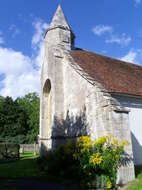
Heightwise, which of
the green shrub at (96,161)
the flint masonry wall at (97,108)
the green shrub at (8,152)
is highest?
the flint masonry wall at (97,108)

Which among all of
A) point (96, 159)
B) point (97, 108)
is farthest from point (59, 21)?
point (96, 159)

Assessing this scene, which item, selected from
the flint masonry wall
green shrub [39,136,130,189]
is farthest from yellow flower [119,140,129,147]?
the flint masonry wall

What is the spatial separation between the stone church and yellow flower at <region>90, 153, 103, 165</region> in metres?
1.27

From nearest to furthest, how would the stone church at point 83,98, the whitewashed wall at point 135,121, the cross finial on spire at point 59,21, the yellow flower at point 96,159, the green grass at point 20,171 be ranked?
the yellow flower at point 96,159
the stone church at point 83,98
the green grass at point 20,171
the whitewashed wall at point 135,121
the cross finial on spire at point 59,21

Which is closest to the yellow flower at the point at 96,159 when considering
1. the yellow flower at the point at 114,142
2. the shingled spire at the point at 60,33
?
the yellow flower at the point at 114,142

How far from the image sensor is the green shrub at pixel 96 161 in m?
6.46

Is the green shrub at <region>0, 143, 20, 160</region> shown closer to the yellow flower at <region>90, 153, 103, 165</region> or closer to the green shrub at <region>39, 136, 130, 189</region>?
the green shrub at <region>39, 136, 130, 189</region>

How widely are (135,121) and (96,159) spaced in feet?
19.5

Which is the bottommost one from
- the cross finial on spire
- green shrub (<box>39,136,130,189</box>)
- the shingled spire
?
green shrub (<box>39,136,130,189</box>)

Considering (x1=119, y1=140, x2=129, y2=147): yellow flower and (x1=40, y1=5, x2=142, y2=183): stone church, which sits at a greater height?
(x1=40, y1=5, x2=142, y2=183): stone church

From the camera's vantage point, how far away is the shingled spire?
16069mm

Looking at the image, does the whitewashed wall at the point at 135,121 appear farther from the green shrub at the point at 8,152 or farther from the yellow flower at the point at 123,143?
the green shrub at the point at 8,152

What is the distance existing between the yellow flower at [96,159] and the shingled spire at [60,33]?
11.4 meters

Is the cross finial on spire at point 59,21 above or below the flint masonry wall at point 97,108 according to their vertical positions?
above
